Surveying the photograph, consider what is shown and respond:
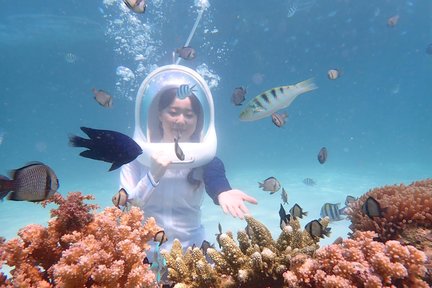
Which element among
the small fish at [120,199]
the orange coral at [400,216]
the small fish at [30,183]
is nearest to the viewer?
the small fish at [30,183]

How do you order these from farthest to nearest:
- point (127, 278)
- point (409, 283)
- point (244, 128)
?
1. point (244, 128)
2. point (127, 278)
3. point (409, 283)

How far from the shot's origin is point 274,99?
390cm

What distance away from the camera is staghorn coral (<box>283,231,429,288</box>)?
1913 mm

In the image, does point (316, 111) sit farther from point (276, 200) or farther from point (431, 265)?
point (431, 265)

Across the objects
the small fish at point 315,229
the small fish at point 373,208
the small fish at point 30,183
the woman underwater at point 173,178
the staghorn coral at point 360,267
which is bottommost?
the staghorn coral at point 360,267

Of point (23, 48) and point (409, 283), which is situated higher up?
point (23, 48)

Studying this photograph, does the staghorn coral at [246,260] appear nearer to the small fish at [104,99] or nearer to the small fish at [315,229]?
the small fish at [315,229]

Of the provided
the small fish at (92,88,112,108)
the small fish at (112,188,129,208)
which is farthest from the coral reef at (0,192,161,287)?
the small fish at (92,88,112,108)

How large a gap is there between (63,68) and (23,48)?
11.2 meters

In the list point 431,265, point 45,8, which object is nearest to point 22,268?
point 431,265

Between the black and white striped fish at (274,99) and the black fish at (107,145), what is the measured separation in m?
2.19

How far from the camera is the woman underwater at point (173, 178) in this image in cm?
432

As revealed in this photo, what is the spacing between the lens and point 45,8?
2938 centimetres

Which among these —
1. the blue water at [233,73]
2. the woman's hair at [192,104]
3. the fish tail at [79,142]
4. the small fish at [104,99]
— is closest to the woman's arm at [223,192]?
the woman's hair at [192,104]
